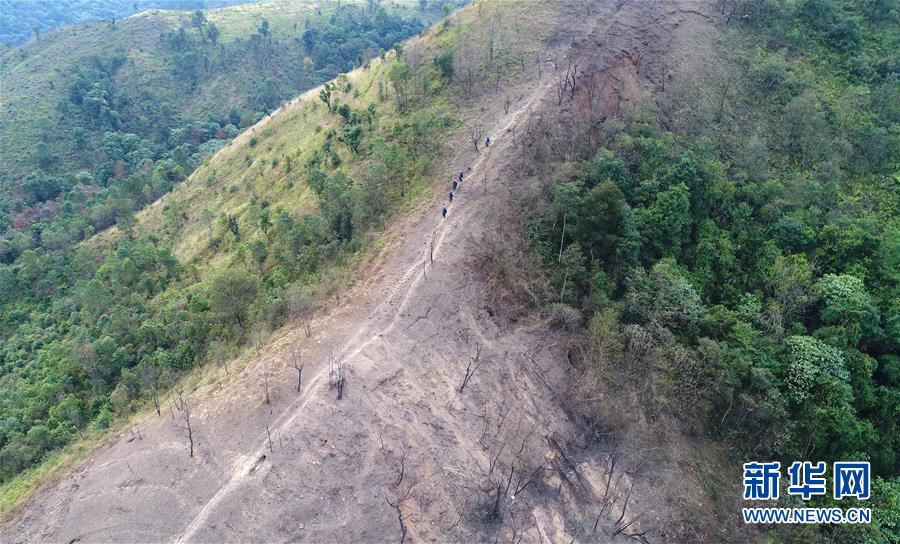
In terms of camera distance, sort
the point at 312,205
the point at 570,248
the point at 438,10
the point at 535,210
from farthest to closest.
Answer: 1. the point at 438,10
2. the point at 312,205
3. the point at 535,210
4. the point at 570,248

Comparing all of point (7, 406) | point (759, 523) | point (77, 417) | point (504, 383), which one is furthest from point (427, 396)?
point (7, 406)

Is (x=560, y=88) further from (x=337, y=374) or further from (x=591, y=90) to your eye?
(x=337, y=374)

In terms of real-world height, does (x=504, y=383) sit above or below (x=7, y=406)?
above

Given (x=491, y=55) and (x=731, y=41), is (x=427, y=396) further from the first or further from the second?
(x=731, y=41)

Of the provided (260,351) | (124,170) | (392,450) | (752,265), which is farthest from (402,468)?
(124,170)

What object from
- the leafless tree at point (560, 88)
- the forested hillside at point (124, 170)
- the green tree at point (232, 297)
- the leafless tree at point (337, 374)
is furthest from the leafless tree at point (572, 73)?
the leafless tree at point (337, 374)

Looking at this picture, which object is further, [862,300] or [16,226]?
[16,226]
